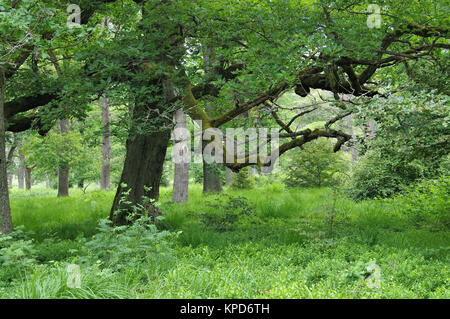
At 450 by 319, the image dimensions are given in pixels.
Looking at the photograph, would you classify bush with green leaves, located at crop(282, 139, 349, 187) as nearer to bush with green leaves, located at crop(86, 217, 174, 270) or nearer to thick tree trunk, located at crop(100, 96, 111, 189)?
thick tree trunk, located at crop(100, 96, 111, 189)

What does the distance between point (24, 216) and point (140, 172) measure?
14.1ft

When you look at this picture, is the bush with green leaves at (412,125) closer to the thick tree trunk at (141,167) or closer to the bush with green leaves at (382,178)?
the thick tree trunk at (141,167)

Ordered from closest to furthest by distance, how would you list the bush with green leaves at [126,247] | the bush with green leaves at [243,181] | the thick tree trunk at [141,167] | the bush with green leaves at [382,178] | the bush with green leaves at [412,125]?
the bush with green leaves at [412,125] → the bush with green leaves at [126,247] → the thick tree trunk at [141,167] → the bush with green leaves at [382,178] → the bush with green leaves at [243,181]

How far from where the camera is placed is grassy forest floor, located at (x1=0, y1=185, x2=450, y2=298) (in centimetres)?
378

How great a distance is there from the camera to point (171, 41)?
756 centimetres

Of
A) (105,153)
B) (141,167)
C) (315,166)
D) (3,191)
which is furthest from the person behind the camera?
(105,153)

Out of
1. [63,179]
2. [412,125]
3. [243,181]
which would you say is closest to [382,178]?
[243,181]

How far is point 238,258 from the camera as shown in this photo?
543cm

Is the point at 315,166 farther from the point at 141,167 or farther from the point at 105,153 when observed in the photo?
the point at 141,167

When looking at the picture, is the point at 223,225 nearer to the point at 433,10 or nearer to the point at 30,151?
the point at 433,10

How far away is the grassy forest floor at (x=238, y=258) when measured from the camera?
12.4 ft

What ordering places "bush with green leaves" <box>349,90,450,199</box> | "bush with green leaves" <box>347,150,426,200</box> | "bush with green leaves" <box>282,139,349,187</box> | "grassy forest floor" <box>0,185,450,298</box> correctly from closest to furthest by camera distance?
1. "grassy forest floor" <box>0,185,450,298</box>
2. "bush with green leaves" <box>349,90,450,199</box>
3. "bush with green leaves" <box>347,150,426,200</box>
4. "bush with green leaves" <box>282,139,349,187</box>

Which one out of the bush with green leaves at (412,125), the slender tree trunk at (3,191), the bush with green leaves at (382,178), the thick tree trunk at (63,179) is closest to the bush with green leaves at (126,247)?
the slender tree trunk at (3,191)

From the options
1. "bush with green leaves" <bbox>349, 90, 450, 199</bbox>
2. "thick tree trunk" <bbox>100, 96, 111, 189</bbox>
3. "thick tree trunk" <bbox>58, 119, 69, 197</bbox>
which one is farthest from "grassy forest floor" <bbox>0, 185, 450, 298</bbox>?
"thick tree trunk" <bbox>100, 96, 111, 189</bbox>
